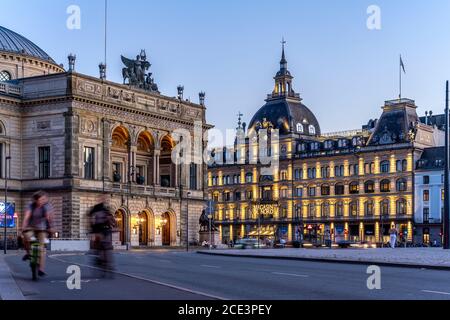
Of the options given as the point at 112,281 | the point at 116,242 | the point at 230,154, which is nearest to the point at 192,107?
the point at 116,242

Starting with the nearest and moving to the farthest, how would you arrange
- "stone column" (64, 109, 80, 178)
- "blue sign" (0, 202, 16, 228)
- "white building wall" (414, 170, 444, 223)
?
"blue sign" (0, 202, 16, 228) → "stone column" (64, 109, 80, 178) → "white building wall" (414, 170, 444, 223)

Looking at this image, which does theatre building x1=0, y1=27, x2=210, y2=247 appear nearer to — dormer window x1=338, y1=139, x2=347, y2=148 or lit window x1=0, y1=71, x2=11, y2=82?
lit window x1=0, y1=71, x2=11, y2=82

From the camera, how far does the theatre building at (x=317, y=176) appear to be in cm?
13125

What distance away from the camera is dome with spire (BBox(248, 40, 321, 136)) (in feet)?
498

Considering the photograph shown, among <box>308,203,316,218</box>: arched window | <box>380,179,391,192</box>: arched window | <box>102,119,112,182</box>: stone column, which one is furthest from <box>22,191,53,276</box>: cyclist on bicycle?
<box>308,203,316,218</box>: arched window

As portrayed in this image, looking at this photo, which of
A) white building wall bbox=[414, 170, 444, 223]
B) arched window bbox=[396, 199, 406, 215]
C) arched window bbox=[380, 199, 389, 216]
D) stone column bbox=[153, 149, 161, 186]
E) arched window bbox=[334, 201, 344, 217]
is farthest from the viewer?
arched window bbox=[334, 201, 344, 217]

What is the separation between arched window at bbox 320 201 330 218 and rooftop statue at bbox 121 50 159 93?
180 feet

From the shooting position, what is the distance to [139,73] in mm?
92375

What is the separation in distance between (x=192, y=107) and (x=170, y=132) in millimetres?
5615

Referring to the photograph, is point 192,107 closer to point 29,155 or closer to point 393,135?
point 29,155

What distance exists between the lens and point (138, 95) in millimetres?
89312

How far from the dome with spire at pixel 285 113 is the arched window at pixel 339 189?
Result: 15.0 meters

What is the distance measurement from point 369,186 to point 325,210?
9.54 meters

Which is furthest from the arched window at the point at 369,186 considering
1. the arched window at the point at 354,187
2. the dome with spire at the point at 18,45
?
the dome with spire at the point at 18,45
